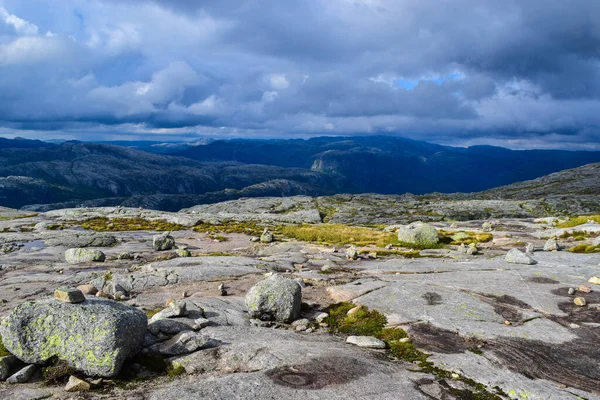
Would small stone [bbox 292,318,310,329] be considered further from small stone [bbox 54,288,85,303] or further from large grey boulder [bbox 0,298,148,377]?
small stone [bbox 54,288,85,303]

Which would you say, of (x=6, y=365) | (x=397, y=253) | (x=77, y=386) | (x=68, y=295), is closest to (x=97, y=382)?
(x=77, y=386)

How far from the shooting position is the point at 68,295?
1441cm

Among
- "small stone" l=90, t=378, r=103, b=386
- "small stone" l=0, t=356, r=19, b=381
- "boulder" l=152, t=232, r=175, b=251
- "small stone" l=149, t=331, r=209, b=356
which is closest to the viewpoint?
"small stone" l=90, t=378, r=103, b=386

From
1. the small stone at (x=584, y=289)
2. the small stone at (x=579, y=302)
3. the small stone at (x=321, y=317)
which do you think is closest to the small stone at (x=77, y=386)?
the small stone at (x=321, y=317)

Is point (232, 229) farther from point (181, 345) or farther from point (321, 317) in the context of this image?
point (181, 345)

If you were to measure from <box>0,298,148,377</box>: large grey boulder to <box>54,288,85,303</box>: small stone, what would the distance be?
24 centimetres

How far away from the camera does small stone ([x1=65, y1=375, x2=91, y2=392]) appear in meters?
12.1

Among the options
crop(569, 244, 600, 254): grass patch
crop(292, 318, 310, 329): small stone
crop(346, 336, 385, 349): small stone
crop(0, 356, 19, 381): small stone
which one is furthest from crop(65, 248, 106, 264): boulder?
crop(569, 244, 600, 254): grass patch

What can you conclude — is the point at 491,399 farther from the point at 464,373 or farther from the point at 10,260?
the point at 10,260

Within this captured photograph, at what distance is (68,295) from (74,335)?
1721 millimetres

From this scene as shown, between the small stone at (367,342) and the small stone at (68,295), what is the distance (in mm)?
12363

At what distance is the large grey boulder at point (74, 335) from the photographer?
13.1 m

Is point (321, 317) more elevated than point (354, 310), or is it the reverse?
point (354, 310)

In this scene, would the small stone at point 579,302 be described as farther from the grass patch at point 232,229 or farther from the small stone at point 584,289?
the grass patch at point 232,229
